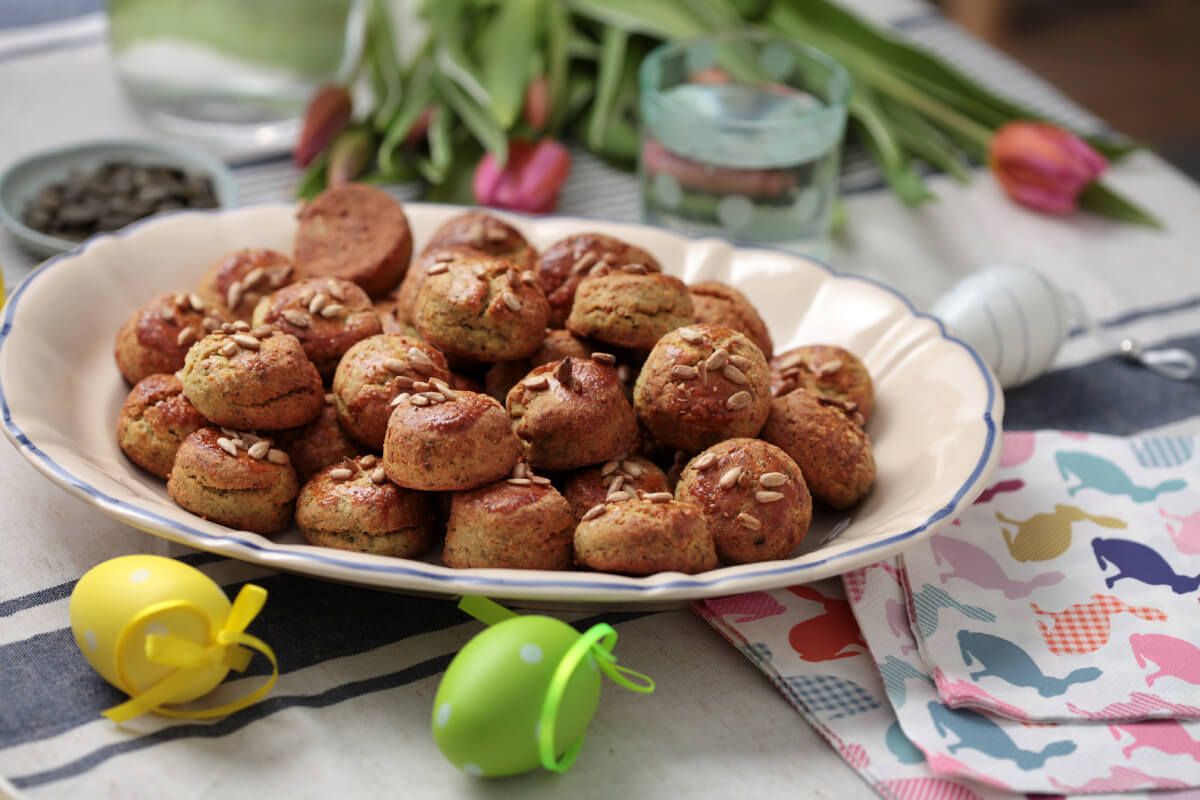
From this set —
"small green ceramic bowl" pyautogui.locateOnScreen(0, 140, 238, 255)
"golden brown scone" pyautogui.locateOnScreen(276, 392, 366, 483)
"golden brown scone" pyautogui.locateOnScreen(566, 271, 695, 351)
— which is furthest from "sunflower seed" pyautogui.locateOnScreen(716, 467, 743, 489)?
"small green ceramic bowl" pyautogui.locateOnScreen(0, 140, 238, 255)

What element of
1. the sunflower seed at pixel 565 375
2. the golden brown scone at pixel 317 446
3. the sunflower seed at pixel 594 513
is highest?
the sunflower seed at pixel 565 375

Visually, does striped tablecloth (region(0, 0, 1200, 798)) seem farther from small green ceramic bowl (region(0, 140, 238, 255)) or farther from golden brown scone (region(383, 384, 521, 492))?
small green ceramic bowl (region(0, 140, 238, 255))

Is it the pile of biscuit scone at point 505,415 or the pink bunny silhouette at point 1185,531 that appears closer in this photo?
the pile of biscuit scone at point 505,415

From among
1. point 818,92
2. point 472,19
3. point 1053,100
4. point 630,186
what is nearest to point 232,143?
point 472,19

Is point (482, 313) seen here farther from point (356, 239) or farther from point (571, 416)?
point (356, 239)

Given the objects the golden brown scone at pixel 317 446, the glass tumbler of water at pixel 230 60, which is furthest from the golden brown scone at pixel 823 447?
the glass tumbler of water at pixel 230 60

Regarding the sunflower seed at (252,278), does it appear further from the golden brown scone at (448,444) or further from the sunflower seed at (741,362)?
the sunflower seed at (741,362)

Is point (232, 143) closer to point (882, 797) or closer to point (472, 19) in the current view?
point (472, 19)
